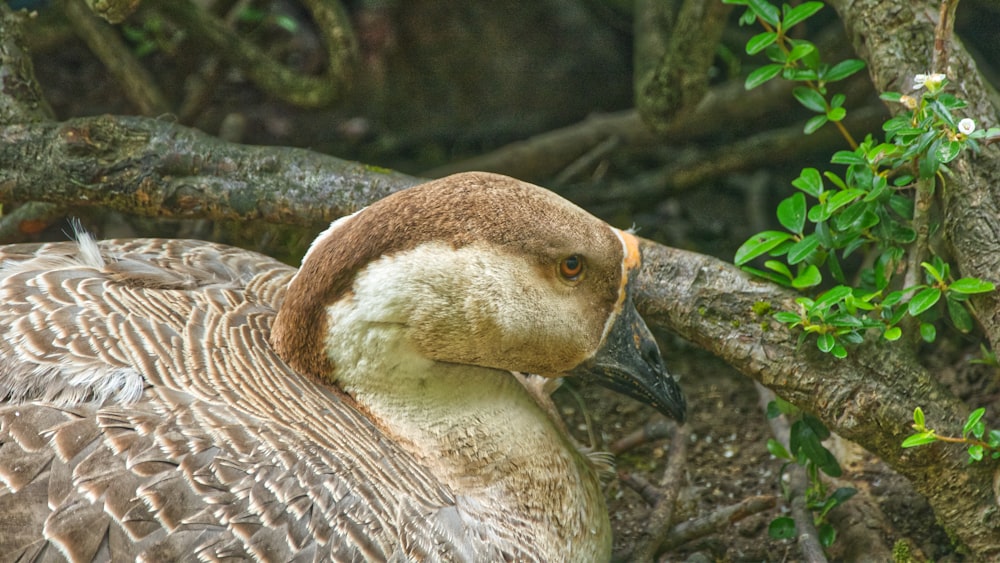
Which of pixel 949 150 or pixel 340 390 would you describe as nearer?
pixel 949 150

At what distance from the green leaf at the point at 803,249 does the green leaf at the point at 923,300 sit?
0.84ft

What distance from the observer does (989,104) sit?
101 inches

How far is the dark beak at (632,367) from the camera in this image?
242 cm

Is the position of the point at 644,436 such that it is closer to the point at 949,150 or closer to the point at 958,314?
the point at 958,314

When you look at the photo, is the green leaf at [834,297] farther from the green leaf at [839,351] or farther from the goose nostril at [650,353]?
the goose nostril at [650,353]

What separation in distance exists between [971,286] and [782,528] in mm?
885

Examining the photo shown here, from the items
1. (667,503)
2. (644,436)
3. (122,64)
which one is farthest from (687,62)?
(122,64)

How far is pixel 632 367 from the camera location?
2.45 metres

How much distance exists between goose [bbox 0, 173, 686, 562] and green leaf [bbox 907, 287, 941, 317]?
23.3 inches

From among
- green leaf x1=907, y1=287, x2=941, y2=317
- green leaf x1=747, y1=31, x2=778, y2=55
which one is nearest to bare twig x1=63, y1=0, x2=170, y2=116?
green leaf x1=747, y1=31, x2=778, y2=55

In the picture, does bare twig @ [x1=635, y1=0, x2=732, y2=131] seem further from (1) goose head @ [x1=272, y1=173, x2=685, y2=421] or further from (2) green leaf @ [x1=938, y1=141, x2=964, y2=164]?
(2) green leaf @ [x1=938, y1=141, x2=964, y2=164]

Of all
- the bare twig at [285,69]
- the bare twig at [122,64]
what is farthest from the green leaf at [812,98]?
the bare twig at [122,64]

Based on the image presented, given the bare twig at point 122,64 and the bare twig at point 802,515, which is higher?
the bare twig at point 122,64

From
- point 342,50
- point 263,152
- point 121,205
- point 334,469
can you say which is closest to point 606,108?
point 342,50
